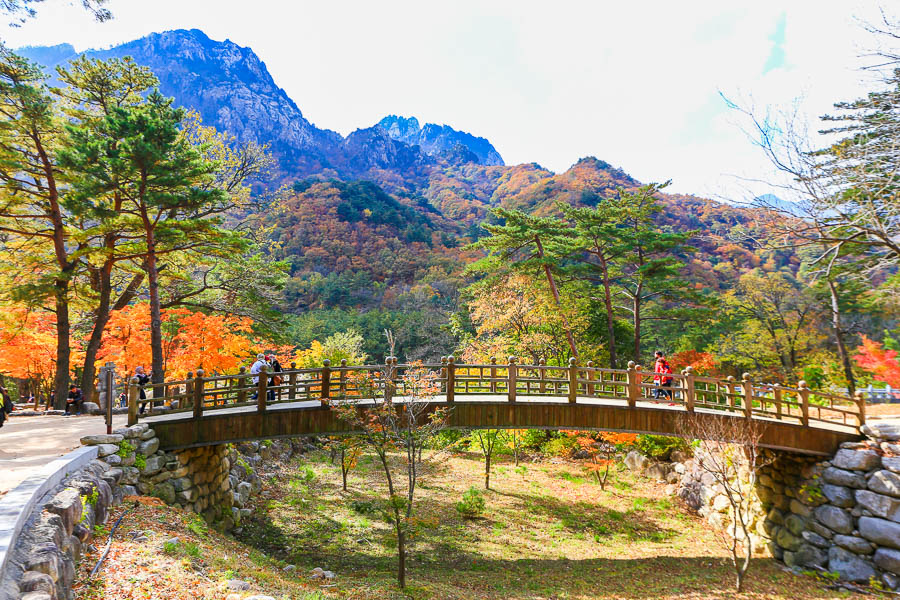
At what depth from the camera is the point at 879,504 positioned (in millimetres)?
9336

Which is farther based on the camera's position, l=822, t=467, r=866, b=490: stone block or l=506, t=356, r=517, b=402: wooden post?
l=506, t=356, r=517, b=402: wooden post

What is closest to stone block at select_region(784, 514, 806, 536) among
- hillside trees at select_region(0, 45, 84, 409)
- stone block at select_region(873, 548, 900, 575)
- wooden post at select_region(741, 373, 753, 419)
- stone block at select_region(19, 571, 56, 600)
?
stone block at select_region(873, 548, 900, 575)

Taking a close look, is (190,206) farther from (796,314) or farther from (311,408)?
(796,314)

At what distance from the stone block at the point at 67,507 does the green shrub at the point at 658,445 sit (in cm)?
1640

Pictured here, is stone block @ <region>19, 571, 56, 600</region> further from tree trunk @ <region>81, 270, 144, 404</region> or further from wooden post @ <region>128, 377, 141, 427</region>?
tree trunk @ <region>81, 270, 144, 404</region>

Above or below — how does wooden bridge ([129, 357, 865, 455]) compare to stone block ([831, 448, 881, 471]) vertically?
above

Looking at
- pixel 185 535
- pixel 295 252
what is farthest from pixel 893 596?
pixel 295 252

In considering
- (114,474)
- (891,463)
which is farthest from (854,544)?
(114,474)

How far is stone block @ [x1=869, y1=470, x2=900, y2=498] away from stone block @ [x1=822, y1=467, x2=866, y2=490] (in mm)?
191

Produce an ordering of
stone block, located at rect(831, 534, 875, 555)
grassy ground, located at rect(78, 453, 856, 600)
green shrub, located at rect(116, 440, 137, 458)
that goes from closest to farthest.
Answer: grassy ground, located at rect(78, 453, 856, 600) < green shrub, located at rect(116, 440, 137, 458) < stone block, located at rect(831, 534, 875, 555)

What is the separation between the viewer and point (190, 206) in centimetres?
1238

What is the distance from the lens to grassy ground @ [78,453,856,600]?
6051mm

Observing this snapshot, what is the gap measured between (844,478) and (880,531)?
3.68ft

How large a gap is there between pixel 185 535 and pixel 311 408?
11.1ft
